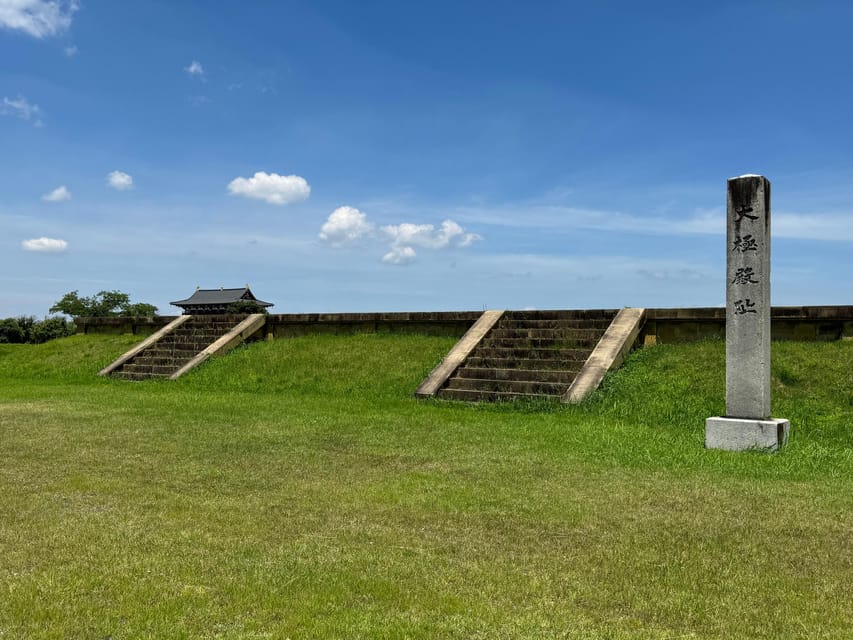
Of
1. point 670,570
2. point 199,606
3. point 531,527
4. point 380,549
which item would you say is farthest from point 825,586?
point 199,606

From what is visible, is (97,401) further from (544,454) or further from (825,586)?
(825,586)

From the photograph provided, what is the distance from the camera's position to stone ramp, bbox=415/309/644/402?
40.4 ft

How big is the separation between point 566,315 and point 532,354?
5.82 feet

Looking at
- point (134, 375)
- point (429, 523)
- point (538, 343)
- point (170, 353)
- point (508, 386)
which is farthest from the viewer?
point (170, 353)

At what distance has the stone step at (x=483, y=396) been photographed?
1197 centimetres

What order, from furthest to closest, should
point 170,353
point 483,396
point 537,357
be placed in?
1. point 170,353
2. point 537,357
3. point 483,396

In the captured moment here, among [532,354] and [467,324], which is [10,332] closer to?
[467,324]

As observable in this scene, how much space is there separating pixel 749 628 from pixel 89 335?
2366 centimetres

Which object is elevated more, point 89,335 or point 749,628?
point 89,335

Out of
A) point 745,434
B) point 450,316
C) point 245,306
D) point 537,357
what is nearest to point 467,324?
point 450,316

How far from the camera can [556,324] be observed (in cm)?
1509

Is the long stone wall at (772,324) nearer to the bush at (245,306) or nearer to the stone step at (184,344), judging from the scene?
the stone step at (184,344)

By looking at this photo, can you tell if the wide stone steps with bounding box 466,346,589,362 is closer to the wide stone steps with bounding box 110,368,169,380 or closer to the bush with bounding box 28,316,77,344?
the wide stone steps with bounding box 110,368,169,380

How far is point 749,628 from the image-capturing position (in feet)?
10.9
